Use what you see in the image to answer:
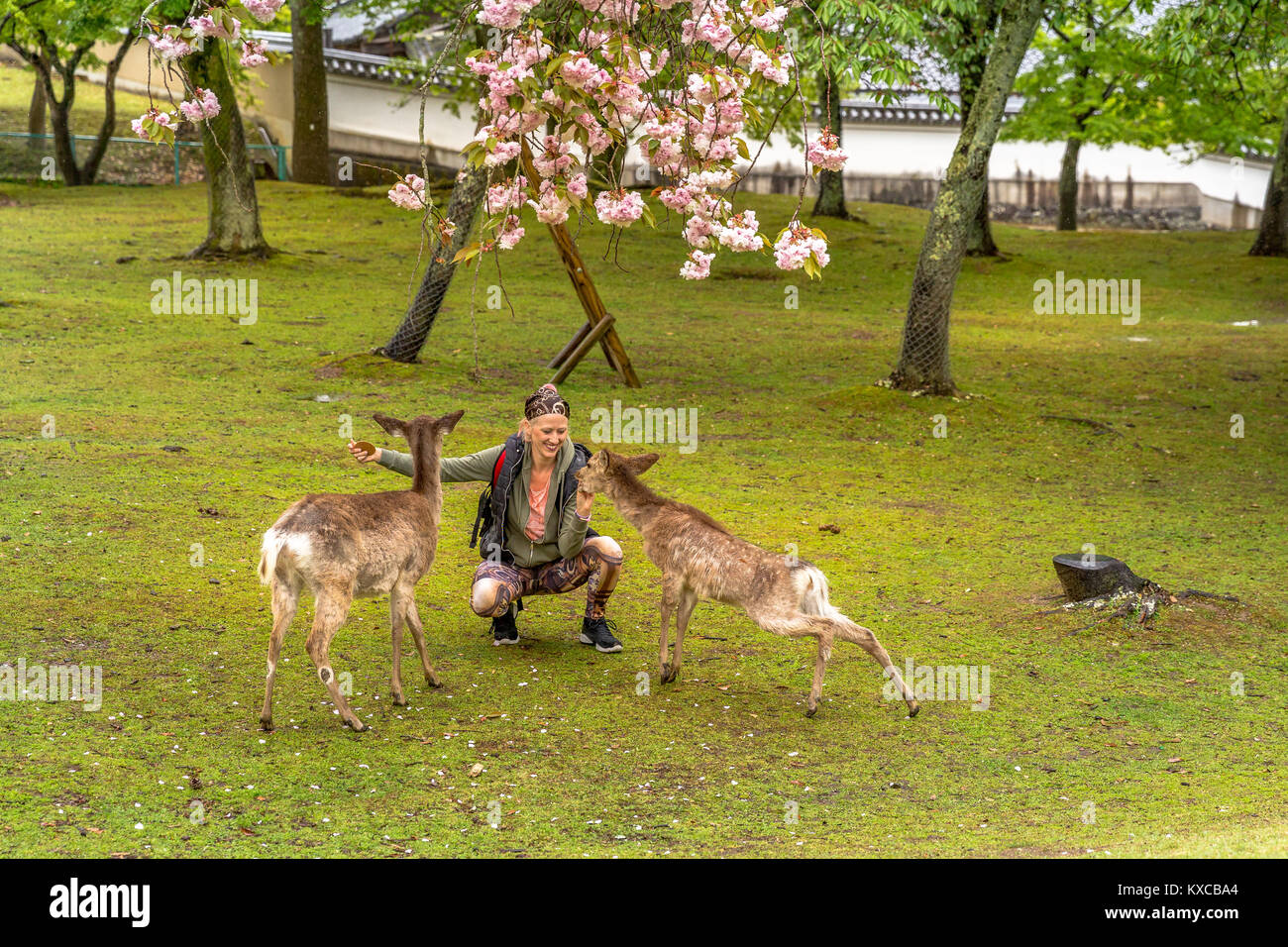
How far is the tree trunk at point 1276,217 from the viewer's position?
2647 cm

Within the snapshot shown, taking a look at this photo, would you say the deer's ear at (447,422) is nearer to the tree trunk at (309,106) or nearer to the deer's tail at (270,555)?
the deer's tail at (270,555)

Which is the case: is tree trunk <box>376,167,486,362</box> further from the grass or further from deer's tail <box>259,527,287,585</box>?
deer's tail <box>259,527,287,585</box>

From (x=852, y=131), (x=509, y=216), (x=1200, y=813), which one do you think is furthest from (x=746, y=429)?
(x=852, y=131)

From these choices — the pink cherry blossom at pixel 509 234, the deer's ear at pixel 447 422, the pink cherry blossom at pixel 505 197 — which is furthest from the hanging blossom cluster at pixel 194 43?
the deer's ear at pixel 447 422

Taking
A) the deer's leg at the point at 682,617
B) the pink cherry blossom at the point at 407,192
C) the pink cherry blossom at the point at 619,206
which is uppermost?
the pink cherry blossom at the point at 407,192

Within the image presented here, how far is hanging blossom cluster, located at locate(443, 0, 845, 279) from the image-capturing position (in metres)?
6.24

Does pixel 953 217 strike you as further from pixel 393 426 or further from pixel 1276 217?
pixel 1276 217

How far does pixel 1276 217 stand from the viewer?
2670 cm

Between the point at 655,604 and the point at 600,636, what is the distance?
1.12m

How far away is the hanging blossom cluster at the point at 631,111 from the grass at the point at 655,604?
240cm

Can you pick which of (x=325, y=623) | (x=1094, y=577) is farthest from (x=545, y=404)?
(x=1094, y=577)

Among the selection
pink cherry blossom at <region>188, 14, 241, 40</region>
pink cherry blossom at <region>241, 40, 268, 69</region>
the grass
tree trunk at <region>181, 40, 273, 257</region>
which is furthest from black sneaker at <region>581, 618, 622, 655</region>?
tree trunk at <region>181, 40, 273, 257</region>

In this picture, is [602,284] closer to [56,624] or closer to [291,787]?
[56,624]

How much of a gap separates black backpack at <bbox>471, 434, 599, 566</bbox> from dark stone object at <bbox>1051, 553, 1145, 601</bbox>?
3.24m
